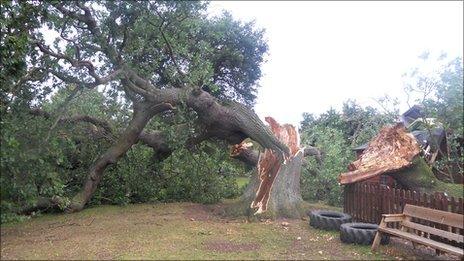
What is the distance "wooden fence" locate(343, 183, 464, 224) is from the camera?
24.5 ft

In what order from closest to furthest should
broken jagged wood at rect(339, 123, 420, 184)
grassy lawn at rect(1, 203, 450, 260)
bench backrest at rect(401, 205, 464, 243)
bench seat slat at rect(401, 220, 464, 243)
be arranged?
bench seat slat at rect(401, 220, 464, 243) < bench backrest at rect(401, 205, 464, 243) < grassy lawn at rect(1, 203, 450, 260) < broken jagged wood at rect(339, 123, 420, 184)

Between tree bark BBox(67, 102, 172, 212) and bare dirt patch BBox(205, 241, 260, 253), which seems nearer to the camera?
bare dirt patch BBox(205, 241, 260, 253)

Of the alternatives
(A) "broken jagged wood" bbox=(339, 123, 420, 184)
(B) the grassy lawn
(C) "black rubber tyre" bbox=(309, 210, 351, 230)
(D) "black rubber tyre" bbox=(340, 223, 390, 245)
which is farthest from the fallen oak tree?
(D) "black rubber tyre" bbox=(340, 223, 390, 245)

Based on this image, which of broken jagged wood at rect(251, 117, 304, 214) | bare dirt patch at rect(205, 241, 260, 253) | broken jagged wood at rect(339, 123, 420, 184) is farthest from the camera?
broken jagged wood at rect(251, 117, 304, 214)

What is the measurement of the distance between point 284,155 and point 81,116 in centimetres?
586

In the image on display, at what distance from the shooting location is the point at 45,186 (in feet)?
26.4

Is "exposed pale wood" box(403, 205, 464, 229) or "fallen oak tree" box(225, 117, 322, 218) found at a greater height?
"fallen oak tree" box(225, 117, 322, 218)

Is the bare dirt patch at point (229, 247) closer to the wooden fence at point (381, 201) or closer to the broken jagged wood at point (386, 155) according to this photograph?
the wooden fence at point (381, 201)

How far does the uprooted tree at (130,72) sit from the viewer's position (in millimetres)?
9164

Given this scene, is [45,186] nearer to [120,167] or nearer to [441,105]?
[120,167]

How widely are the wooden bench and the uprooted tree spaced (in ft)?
12.1

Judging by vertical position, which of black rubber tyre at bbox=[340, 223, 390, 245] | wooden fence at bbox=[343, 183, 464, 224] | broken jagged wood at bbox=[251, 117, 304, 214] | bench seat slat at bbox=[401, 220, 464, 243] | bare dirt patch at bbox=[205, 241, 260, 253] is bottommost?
bare dirt patch at bbox=[205, 241, 260, 253]

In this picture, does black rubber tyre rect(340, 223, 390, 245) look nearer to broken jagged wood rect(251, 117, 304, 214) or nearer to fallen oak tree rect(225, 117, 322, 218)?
fallen oak tree rect(225, 117, 322, 218)

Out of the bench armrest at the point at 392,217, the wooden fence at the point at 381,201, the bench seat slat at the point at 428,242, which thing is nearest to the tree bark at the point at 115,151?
the wooden fence at the point at 381,201
